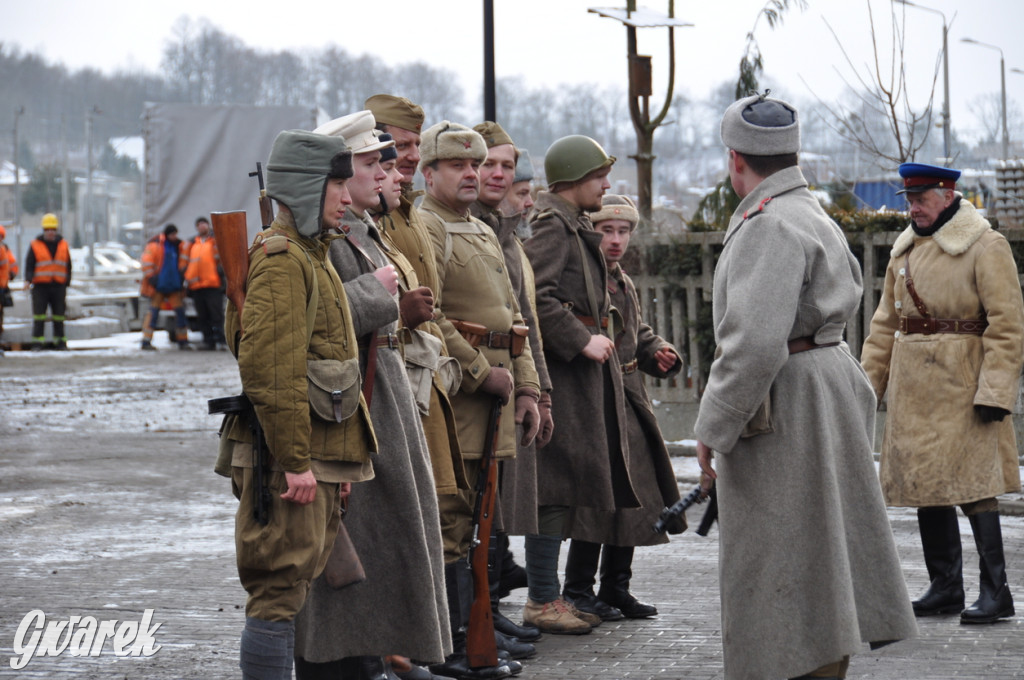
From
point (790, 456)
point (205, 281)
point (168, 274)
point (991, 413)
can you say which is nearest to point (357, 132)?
point (790, 456)

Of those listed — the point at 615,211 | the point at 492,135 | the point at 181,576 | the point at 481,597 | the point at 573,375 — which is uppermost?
the point at 492,135

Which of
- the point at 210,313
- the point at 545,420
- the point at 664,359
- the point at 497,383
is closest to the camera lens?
the point at 497,383

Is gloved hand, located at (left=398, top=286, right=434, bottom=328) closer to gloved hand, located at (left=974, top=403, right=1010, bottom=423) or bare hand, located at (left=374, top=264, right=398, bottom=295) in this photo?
bare hand, located at (left=374, top=264, right=398, bottom=295)

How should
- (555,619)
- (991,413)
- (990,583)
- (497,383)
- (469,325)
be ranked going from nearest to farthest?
(497,383), (469,325), (555,619), (990,583), (991,413)

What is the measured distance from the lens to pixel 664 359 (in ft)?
21.8

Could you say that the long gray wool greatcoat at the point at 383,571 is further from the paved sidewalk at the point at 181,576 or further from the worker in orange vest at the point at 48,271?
the worker in orange vest at the point at 48,271

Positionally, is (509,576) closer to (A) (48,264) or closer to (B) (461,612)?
(B) (461,612)

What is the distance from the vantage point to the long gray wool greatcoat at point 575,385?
6125 mm

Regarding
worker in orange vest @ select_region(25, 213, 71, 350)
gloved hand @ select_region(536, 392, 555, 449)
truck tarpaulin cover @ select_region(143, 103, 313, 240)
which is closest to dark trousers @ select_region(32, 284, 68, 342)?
worker in orange vest @ select_region(25, 213, 71, 350)

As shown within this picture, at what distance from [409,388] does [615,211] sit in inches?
93.4

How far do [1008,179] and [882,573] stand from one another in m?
10.1

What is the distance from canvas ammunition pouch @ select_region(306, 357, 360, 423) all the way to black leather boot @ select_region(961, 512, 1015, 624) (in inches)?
133

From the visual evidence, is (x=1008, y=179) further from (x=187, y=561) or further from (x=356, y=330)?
(x=356, y=330)

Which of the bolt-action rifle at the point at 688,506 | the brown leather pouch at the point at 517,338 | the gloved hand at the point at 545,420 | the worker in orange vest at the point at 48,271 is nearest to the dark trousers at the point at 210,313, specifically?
the worker in orange vest at the point at 48,271
